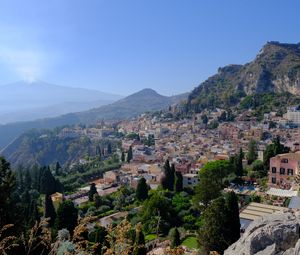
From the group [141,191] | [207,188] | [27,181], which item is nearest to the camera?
[207,188]

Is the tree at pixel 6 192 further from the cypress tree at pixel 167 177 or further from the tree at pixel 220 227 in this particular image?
the cypress tree at pixel 167 177

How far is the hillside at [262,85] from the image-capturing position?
73.7 meters

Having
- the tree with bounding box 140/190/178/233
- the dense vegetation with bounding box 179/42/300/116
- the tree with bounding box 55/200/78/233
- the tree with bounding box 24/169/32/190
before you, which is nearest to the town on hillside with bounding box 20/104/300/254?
the tree with bounding box 140/190/178/233

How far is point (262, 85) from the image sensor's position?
84.5 meters

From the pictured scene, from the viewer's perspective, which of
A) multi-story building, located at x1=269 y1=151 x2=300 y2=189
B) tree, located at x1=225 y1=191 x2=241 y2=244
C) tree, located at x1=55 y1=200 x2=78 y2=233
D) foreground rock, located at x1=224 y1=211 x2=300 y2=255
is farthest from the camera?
multi-story building, located at x1=269 y1=151 x2=300 y2=189

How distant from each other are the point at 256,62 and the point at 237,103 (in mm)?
19727

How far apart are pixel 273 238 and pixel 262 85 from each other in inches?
3331

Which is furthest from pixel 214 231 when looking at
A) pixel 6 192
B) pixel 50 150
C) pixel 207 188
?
pixel 50 150

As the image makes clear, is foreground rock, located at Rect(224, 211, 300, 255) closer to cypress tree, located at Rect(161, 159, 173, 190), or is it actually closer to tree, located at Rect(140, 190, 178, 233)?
tree, located at Rect(140, 190, 178, 233)

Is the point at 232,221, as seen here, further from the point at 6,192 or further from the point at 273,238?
the point at 273,238

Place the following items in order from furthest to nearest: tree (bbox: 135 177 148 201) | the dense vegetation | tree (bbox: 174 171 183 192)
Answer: the dense vegetation < tree (bbox: 174 171 183 192) < tree (bbox: 135 177 148 201)

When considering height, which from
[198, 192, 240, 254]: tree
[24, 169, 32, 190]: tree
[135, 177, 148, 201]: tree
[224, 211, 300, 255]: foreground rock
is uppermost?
[224, 211, 300, 255]: foreground rock

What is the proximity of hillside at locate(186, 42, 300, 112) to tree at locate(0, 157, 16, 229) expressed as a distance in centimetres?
6098

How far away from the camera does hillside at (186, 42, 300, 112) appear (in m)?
73.7
